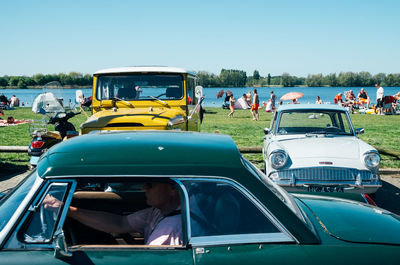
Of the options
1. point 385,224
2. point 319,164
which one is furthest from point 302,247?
point 319,164

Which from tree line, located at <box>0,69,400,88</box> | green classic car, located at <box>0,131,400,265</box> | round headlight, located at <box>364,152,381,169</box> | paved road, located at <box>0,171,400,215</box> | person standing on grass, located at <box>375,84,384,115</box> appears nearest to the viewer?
green classic car, located at <box>0,131,400,265</box>

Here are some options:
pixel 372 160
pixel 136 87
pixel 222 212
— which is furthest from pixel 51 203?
pixel 136 87

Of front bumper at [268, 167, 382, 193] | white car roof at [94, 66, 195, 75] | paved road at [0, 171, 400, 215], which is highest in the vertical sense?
white car roof at [94, 66, 195, 75]

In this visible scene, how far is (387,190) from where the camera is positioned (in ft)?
25.4

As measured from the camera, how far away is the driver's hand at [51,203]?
2.52 meters

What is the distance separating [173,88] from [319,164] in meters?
3.50

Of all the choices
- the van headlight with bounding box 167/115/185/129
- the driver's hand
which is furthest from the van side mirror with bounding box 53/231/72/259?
the van headlight with bounding box 167/115/185/129

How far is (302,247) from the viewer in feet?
8.11

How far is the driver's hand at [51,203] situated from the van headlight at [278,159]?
4.75 m

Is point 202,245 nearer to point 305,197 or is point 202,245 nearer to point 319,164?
point 305,197

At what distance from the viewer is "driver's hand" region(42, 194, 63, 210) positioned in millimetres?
2521

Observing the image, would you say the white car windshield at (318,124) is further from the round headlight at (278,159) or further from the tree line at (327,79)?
the tree line at (327,79)

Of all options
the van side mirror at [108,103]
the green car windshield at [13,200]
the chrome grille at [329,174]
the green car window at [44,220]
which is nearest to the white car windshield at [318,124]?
the chrome grille at [329,174]

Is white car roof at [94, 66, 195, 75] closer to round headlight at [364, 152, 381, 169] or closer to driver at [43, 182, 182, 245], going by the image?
round headlight at [364, 152, 381, 169]
